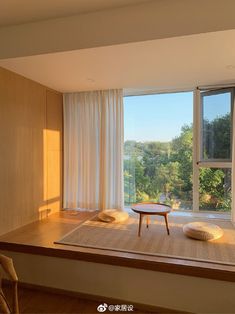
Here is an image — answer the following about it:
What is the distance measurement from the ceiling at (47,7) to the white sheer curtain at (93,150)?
65.7 inches

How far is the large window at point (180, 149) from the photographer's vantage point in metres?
Result: 3.62

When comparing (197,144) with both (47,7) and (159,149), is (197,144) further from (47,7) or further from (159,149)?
(47,7)

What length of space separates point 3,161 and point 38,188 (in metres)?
0.78

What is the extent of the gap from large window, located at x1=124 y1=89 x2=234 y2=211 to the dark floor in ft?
6.67

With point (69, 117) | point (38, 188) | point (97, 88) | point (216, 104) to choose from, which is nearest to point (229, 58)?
point (216, 104)

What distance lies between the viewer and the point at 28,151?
3.18 metres

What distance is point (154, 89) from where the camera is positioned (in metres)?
3.91

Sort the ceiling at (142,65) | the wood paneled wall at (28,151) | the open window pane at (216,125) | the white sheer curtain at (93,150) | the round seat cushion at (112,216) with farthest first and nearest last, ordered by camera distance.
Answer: the white sheer curtain at (93,150)
the open window pane at (216,125)
the round seat cushion at (112,216)
the wood paneled wall at (28,151)
the ceiling at (142,65)

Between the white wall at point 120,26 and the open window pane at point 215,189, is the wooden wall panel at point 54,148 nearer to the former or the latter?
the white wall at point 120,26

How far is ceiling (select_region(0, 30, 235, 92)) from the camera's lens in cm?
218

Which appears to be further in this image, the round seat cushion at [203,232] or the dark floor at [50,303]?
the round seat cushion at [203,232]

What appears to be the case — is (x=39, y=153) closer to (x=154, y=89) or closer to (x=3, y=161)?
(x=3, y=161)

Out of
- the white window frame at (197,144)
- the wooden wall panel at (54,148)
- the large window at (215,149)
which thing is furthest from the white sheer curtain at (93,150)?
the large window at (215,149)

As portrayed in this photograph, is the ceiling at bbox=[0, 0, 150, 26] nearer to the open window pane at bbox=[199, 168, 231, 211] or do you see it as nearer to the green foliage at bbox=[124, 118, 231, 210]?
the green foliage at bbox=[124, 118, 231, 210]
